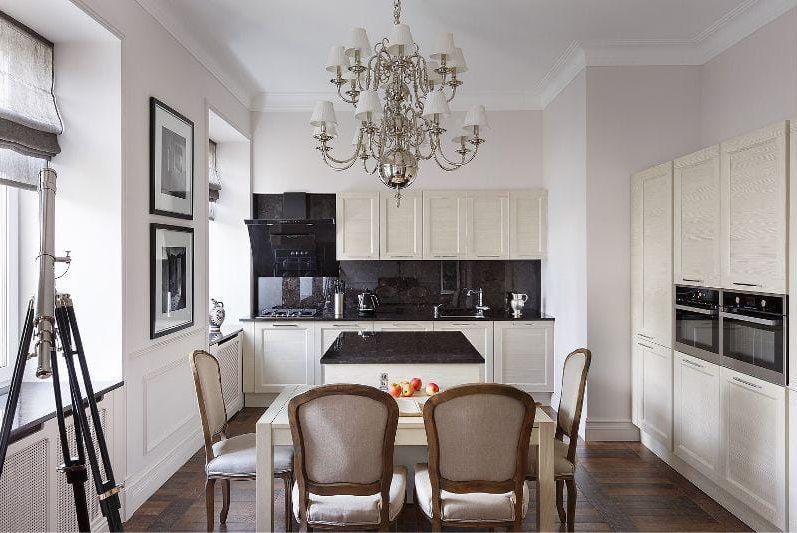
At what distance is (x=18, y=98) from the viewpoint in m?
2.70

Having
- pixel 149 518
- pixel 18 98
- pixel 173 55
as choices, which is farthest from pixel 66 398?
pixel 173 55

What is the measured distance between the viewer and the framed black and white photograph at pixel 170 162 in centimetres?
341

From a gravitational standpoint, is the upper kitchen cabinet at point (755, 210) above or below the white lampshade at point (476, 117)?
below

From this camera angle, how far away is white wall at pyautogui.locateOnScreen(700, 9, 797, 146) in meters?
3.39

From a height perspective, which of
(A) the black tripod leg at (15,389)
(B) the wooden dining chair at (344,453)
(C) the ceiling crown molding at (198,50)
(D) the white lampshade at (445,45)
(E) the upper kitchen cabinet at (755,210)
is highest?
(C) the ceiling crown molding at (198,50)

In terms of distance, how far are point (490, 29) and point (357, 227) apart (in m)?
2.30

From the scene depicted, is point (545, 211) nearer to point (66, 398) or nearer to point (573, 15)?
point (573, 15)

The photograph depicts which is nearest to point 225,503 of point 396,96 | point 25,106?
point 25,106

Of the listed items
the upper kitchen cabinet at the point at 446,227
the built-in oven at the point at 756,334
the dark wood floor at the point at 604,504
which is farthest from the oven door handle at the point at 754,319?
the upper kitchen cabinet at the point at 446,227

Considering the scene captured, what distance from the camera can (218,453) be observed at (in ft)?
9.55

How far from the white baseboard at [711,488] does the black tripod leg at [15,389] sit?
10.8ft

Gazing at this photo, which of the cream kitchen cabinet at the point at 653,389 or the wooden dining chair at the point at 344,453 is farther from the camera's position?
the cream kitchen cabinet at the point at 653,389

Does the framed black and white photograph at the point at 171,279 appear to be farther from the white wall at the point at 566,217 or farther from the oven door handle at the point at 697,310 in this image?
the oven door handle at the point at 697,310

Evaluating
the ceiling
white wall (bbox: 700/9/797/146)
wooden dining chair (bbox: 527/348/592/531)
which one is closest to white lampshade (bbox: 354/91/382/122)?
the ceiling
